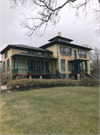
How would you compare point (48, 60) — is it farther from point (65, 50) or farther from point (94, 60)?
point (94, 60)

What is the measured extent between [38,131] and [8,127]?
1.10 metres

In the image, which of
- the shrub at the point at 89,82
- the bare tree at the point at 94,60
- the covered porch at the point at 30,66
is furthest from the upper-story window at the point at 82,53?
the shrub at the point at 89,82

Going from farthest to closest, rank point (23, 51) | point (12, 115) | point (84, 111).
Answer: point (23, 51) < point (84, 111) < point (12, 115)

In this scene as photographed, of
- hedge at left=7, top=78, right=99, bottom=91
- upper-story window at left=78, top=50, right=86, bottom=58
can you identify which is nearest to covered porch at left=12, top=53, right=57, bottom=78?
hedge at left=7, top=78, right=99, bottom=91

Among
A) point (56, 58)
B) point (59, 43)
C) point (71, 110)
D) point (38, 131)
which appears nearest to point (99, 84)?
point (56, 58)

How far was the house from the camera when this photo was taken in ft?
61.7

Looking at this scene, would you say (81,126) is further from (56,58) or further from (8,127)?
(56,58)

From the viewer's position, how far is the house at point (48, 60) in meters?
18.8

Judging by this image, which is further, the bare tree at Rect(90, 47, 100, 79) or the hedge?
the bare tree at Rect(90, 47, 100, 79)

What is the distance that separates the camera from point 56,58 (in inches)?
858

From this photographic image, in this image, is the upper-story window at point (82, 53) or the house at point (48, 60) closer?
the house at point (48, 60)

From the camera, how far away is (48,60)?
22641 millimetres

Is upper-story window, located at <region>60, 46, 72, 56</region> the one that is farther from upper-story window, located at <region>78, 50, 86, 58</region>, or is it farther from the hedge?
the hedge

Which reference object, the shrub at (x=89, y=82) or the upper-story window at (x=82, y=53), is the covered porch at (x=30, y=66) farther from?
the upper-story window at (x=82, y=53)
